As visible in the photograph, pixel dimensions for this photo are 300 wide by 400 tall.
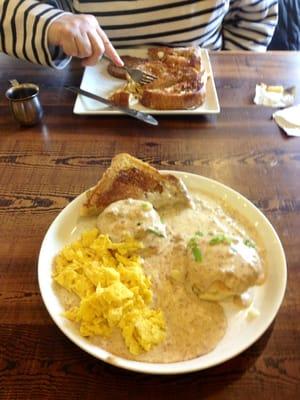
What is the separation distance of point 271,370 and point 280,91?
97 centimetres

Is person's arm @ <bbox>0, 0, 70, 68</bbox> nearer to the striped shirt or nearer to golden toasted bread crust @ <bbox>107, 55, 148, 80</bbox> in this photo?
the striped shirt

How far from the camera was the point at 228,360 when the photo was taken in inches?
26.3

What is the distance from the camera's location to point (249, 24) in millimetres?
1696

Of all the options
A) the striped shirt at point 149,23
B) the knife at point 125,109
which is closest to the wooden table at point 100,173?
the knife at point 125,109

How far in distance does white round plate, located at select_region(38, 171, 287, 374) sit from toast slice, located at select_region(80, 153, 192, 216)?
0.04m

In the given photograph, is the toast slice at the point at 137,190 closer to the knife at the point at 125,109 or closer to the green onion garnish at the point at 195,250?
the green onion garnish at the point at 195,250

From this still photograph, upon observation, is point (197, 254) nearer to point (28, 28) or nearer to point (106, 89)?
point (106, 89)

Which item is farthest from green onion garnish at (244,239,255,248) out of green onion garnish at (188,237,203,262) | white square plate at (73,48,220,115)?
white square plate at (73,48,220,115)

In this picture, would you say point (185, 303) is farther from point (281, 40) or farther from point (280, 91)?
point (281, 40)

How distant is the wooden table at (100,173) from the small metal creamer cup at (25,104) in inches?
1.3

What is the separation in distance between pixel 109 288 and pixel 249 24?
4.74 feet

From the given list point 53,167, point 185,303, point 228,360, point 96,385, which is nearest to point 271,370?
point 228,360

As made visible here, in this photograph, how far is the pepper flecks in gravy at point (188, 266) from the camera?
26.7 inches

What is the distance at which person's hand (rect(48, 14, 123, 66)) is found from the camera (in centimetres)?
126
